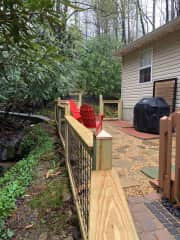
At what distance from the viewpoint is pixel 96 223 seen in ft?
2.91

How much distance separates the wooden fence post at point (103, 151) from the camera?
1194mm

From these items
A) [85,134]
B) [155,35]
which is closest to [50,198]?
[85,134]

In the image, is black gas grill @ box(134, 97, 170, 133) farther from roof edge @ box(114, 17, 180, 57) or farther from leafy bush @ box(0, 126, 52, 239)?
leafy bush @ box(0, 126, 52, 239)

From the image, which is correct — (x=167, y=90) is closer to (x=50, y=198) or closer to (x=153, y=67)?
(x=153, y=67)

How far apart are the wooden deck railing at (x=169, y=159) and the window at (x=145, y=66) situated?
19.8 ft

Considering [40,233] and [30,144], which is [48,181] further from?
[30,144]

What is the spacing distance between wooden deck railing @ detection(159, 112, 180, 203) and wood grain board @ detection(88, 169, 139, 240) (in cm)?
133

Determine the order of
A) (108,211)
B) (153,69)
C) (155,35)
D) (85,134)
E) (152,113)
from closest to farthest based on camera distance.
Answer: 1. (108,211)
2. (85,134)
3. (152,113)
4. (155,35)
5. (153,69)

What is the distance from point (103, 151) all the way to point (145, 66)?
7910mm

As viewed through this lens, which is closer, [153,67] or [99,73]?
[153,67]

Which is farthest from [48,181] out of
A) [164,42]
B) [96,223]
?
[164,42]

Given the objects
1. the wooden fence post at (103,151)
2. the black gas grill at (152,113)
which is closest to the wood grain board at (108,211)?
the wooden fence post at (103,151)

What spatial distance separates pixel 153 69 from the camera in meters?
7.88

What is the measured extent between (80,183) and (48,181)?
1.23 metres
